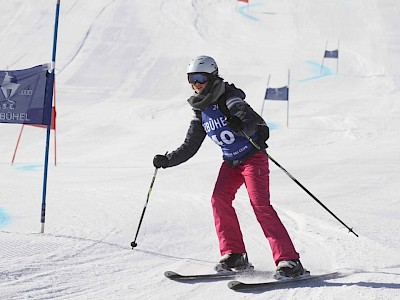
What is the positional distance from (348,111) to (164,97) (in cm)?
595

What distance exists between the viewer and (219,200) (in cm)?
449

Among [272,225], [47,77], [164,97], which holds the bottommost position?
[272,225]

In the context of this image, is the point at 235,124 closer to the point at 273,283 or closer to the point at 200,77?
the point at 200,77

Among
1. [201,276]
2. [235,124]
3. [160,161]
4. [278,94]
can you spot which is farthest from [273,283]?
[278,94]

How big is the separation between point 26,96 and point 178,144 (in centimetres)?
972

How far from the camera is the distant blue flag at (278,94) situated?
48.8 ft

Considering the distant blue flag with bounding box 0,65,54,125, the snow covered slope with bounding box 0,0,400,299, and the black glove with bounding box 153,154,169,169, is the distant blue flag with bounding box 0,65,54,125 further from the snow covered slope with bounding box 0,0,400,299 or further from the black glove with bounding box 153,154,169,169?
the black glove with bounding box 153,154,169,169

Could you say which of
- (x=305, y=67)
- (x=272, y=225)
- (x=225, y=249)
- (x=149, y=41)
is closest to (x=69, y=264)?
(x=225, y=249)

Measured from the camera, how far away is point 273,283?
3959mm

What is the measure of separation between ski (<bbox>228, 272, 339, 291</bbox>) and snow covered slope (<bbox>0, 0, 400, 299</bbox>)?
67 mm

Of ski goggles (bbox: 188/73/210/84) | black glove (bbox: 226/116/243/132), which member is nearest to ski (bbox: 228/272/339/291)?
black glove (bbox: 226/116/243/132)

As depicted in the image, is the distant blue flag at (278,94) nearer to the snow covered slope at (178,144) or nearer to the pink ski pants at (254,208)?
the snow covered slope at (178,144)

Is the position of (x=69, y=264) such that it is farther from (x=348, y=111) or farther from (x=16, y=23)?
(x=16, y=23)

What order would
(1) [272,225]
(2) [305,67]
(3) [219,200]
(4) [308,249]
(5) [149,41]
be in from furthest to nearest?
1. (5) [149,41]
2. (2) [305,67]
3. (4) [308,249]
4. (3) [219,200]
5. (1) [272,225]
